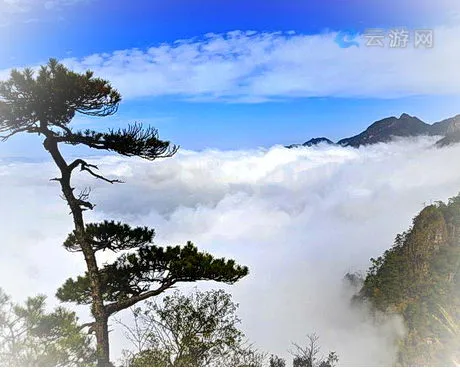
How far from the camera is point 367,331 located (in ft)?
119

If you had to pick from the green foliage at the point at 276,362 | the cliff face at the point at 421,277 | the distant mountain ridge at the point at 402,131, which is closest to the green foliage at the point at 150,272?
the green foliage at the point at 276,362

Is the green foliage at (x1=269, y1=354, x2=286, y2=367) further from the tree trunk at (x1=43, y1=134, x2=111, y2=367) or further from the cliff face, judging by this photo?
the cliff face

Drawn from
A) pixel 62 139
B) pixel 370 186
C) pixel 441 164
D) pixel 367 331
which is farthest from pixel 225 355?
pixel 370 186

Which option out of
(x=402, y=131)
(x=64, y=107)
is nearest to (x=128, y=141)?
(x=64, y=107)

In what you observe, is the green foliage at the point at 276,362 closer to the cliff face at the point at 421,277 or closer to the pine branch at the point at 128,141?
the pine branch at the point at 128,141

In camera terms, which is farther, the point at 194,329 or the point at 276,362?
the point at 276,362

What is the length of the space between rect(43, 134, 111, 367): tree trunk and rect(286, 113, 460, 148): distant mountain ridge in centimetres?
2582

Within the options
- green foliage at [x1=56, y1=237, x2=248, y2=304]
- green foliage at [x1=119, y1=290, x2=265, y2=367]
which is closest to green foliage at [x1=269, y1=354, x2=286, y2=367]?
green foliage at [x1=119, y1=290, x2=265, y2=367]

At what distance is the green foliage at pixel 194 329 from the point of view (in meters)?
4.62

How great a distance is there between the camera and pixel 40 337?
4.23m

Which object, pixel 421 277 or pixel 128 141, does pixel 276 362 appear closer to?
pixel 128 141

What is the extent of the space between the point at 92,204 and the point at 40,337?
4.31 feet

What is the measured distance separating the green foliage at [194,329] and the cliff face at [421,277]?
22017 mm

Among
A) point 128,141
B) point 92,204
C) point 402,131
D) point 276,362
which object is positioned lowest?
point 276,362
